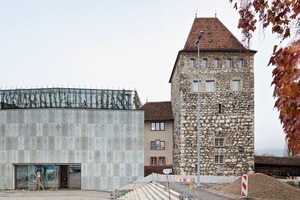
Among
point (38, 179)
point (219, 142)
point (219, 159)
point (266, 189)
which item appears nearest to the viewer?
point (266, 189)

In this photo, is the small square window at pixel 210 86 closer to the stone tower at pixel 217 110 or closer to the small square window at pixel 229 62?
the stone tower at pixel 217 110

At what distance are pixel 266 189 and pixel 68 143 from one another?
1810cm

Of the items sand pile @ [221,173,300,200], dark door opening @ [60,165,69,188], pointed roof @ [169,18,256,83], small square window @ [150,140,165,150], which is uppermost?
pointed roof @ [169,18,256,83]

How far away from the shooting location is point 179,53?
34500 mm

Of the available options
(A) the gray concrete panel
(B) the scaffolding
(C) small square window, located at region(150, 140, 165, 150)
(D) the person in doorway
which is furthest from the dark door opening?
(C) small square window, located at region(150, 140, 165, 150)

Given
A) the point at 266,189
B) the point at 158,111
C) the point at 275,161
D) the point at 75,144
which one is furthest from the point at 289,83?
the point at 275,161

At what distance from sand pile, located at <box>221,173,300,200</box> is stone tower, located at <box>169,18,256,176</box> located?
10978mm

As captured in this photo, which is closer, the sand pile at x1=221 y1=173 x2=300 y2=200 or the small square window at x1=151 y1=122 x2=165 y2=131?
the sand pile at x1=221 y1=173 x2=300 y2=200

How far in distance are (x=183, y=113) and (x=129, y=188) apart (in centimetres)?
898

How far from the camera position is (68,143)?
105 ft

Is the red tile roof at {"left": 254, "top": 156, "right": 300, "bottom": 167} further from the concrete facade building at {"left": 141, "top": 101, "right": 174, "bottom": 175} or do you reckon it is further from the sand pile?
the sand pile

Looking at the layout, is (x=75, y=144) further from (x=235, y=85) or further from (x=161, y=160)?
(x=235, y=85)

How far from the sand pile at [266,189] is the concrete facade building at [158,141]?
1531cm

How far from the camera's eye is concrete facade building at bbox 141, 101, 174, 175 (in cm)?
3753
